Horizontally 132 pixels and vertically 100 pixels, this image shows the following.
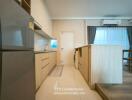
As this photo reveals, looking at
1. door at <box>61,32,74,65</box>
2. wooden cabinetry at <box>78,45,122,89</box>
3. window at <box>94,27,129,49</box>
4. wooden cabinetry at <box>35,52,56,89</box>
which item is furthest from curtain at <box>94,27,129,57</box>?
wooden cabinetry at <box>78,45,122,89</box>

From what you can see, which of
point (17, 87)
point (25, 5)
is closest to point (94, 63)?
point (25, 5)

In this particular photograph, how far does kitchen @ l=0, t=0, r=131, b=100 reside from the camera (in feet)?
3.21

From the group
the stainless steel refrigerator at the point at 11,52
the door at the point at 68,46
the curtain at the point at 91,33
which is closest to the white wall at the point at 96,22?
the curtain at the point at 91,33

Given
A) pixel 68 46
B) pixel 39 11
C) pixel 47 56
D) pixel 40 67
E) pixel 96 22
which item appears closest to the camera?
pixel 40 67

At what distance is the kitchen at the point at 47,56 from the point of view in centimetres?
98

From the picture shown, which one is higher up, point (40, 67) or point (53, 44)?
point (53, 44)

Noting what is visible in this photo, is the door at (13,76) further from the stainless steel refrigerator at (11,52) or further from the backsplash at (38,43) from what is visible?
the backsplash at (38,43)

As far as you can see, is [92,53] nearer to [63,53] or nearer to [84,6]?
[84,6]

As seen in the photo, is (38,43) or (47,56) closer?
(47,56)

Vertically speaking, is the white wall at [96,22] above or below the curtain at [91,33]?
above

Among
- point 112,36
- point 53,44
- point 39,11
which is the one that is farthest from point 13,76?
point 112,36

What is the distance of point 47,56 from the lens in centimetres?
421

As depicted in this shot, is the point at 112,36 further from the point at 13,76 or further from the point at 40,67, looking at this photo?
the point at 13,76

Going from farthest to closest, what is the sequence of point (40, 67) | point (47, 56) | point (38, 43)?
point (38, 43)
point (47, 56)
point (40, 67)
